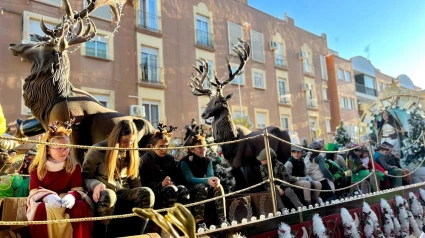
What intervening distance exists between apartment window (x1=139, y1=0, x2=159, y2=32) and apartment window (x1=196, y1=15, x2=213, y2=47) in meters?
2.39

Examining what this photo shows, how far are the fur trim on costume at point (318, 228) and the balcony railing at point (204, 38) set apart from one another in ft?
43.0

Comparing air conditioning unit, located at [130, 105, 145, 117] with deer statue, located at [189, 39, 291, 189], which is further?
air conditioning unit, located at [130, 105, 145, 117]

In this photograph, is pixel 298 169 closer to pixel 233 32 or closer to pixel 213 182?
pixel 213 182

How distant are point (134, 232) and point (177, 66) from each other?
41.1 ft

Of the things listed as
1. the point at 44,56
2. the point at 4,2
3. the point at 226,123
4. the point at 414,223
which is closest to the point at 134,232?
the point at 44,56

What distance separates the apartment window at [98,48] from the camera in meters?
12.5

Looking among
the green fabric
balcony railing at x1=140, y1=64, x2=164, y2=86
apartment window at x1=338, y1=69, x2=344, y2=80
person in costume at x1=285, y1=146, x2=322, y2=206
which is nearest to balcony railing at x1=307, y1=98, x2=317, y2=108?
apartment window at x1=338, y1=69, x2=344, y2=80

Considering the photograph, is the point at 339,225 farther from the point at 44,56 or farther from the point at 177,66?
the point at 177,66

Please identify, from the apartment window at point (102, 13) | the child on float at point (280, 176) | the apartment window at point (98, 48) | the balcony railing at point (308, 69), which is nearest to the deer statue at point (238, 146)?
the child on float at point (280, 176)

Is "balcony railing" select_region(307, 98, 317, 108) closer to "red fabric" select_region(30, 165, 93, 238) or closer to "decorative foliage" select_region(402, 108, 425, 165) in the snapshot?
"decorative foliage" select_region(402, 108, 425, 165)

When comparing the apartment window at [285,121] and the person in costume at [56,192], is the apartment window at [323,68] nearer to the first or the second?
the apartment window at [285,121]

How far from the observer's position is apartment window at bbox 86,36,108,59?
41.0 feet

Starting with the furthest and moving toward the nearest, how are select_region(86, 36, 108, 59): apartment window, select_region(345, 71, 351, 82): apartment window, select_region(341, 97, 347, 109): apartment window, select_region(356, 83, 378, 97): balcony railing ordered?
select_region(356, 83, 378, 97): balcony railing < select_region(345, 71, 351, 82): apartment window < select_region(341, 97, 347, 109): apartment window < select_region(86, 36, 108, 59): apartment window

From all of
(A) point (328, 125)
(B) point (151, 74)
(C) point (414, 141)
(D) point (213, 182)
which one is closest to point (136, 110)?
(B) point (151, 74)
